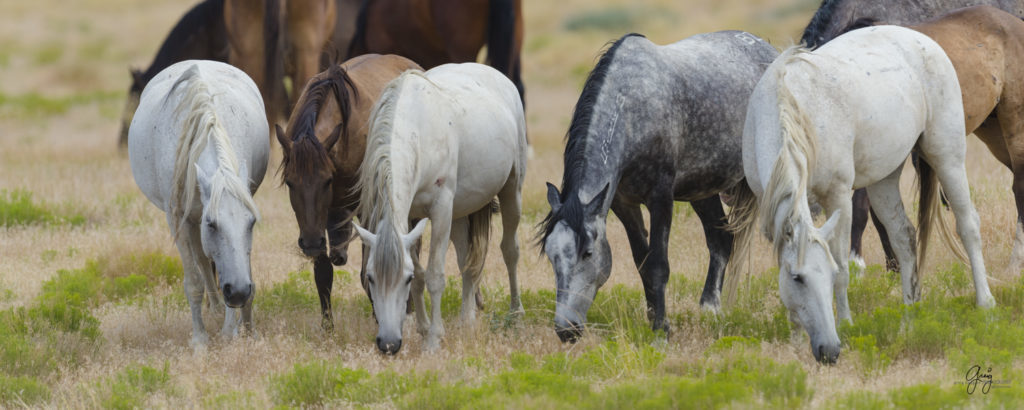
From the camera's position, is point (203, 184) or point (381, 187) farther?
point (203, 184)

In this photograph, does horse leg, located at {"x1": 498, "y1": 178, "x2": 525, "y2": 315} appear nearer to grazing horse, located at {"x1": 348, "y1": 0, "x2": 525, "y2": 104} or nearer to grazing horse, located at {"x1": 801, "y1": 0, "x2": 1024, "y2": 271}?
grazing horse, located at {"x1": 801, "y1": 0, "x2": 1024, "y2": 271}

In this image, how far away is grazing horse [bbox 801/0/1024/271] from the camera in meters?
7.50

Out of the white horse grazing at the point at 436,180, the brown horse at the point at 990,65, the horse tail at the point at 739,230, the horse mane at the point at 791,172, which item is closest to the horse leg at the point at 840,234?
the horse mane at the point at 791,172

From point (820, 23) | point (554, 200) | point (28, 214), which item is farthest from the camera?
point (28, 214)

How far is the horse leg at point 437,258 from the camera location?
236 inches

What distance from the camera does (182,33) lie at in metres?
12.4

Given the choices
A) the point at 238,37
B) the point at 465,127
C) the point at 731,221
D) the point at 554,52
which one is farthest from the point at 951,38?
the point at 554,52

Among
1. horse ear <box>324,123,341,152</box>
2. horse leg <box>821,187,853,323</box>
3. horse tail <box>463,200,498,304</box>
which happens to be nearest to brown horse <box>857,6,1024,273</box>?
horse leg <box>821,187,853,323</box>

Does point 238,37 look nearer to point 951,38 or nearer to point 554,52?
point 951,38

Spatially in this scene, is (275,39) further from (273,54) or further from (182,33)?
(182,33)

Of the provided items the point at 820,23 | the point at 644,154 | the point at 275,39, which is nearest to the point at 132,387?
the point at 644,154

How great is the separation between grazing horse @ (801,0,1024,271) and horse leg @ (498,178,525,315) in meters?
2.16

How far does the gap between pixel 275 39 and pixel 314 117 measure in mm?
4462

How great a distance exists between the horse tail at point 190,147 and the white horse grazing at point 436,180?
Result: 860 mm
